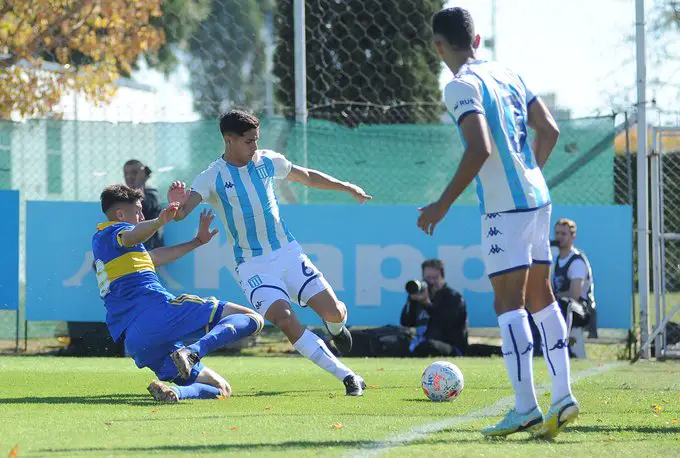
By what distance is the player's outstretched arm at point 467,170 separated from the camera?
5172 mm

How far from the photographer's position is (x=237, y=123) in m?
7.86

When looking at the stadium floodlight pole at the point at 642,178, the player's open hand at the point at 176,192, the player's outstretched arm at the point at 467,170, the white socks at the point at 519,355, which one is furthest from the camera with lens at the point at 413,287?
the player's outstretched arm at the point at 467,170

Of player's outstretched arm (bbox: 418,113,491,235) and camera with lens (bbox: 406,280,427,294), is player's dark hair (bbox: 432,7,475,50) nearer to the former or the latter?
player's outstretched arm (bbox: 418,113,491,235)

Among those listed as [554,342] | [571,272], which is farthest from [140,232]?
[571,272]

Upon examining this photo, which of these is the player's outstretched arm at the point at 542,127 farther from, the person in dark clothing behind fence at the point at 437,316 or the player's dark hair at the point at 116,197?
the person in dark clothing behind fence at the point at 437,316

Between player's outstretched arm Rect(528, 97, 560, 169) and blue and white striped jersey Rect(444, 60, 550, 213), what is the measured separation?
20 centimetres

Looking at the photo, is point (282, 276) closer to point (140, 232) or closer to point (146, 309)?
point (146, 309)

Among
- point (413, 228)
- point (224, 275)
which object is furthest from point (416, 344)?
point (224, 275)

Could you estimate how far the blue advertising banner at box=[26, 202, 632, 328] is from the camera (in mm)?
12836

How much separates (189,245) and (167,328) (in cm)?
63

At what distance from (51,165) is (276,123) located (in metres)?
2.64

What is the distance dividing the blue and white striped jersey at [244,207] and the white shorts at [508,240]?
2.83 meters

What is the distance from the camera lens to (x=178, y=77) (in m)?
46.8

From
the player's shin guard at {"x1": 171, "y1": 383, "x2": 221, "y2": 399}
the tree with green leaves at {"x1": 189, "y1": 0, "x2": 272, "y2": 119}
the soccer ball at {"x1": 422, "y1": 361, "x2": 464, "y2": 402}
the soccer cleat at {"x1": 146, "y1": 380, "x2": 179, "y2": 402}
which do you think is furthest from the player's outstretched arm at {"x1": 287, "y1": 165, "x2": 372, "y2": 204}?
the tree with green leaves at {"x1": 189, "y1": 0, "x2": 272, "y2": 119}
